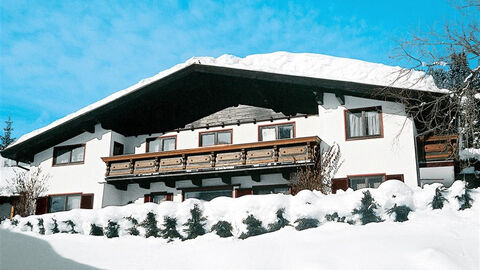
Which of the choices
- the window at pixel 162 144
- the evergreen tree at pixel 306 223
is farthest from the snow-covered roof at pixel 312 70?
the evergreen tree at pixel 306 223

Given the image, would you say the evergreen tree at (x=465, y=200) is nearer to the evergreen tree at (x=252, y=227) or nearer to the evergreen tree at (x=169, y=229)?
the evergreen tree at (x=252, y=227)

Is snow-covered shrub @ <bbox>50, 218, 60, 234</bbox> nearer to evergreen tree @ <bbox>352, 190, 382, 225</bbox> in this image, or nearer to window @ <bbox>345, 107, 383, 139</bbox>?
evergreen tree @ <bbox>352, 190, 382, 225</bbox>

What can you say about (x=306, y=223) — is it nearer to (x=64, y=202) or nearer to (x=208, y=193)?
(x=208, y=193)

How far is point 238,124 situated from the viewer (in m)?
20.6

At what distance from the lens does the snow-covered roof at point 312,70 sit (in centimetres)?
1570

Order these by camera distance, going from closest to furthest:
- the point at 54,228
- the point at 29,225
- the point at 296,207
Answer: the point at 296,207 < the point at 54,228 < the point at 29,225

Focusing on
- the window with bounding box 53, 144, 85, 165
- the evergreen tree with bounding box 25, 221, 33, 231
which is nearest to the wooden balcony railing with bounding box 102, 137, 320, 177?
the window with bounding box 53, 144, 85, 165

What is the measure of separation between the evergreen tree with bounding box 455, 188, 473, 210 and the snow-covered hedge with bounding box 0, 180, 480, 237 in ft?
0.09

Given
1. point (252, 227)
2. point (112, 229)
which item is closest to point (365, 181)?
point (252, 227)

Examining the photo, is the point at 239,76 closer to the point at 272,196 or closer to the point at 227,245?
the point at 272,196

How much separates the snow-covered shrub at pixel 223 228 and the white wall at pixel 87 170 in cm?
1097

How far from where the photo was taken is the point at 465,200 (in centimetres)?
1012

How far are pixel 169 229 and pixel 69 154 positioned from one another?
12.5 metres

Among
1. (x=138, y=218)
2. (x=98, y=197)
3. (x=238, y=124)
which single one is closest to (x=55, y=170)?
(x=98, y=197)
